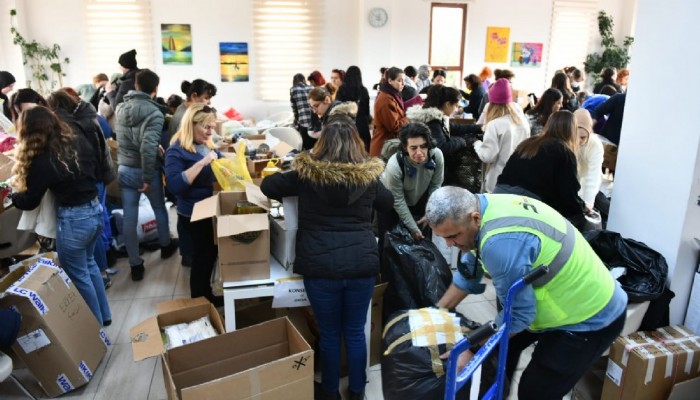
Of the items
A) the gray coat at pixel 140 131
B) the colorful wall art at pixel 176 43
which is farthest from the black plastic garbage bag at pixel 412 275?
the colorful wall art at pixel 176 43

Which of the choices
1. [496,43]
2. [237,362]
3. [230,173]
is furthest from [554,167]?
[496,43]

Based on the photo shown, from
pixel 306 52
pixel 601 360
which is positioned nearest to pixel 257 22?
pixel 306 52

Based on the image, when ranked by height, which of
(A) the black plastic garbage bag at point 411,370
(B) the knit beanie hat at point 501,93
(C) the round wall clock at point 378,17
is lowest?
(A) the black plastic garbage bag at point 411,370

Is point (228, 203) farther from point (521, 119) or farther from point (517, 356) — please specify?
point (521, 119)

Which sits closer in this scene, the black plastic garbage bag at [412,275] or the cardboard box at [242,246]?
the cardboard box at [242,246]

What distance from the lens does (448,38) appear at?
9070 mm

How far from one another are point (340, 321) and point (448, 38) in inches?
305

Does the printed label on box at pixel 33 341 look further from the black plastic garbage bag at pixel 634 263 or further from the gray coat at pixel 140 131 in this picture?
the black plastic garbage bag at pixel 634 263

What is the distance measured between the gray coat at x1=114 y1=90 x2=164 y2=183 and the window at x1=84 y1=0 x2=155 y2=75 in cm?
500

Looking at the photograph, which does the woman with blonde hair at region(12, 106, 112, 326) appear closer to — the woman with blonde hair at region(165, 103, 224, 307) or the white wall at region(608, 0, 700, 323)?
the woman with blonde hair at region(165, 103, 224, 307)

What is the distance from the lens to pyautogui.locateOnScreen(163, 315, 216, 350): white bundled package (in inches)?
97.8

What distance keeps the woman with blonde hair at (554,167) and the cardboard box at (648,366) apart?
838mm

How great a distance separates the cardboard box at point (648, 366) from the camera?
220 centimetres

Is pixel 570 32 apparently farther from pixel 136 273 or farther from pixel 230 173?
pixel 136 273
